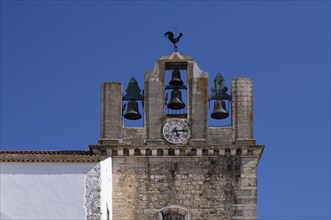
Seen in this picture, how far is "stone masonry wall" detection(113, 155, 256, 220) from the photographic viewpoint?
30875 mm

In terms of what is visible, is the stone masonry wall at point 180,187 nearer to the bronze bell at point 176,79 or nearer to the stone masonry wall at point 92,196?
the bronze bell at point 176,79

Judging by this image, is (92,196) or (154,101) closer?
(92,196)

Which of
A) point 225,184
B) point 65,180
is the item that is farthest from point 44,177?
point 225,184

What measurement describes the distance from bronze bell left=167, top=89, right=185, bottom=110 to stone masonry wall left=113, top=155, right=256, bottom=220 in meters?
1.92

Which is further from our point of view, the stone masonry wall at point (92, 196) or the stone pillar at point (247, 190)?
the stone pillar at point (247, 190)

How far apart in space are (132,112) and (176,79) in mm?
1935

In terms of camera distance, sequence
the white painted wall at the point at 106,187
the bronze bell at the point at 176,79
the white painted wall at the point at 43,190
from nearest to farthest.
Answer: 1. the white painted wall at the point at 43,190
2. the white painted wall at the point at 106,187
3. the bronze bell at the point at 176,79

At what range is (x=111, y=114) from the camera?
105ft

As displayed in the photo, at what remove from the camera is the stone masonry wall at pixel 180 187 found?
101ft

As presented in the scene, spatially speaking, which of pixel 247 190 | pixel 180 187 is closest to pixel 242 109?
pixel 247 190

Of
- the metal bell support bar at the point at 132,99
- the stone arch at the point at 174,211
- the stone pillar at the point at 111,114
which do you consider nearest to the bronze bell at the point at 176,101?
the metal bell support bar at the point at 132,99

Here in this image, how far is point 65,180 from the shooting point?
27.8 m

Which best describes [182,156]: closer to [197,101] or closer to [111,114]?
[197,101]

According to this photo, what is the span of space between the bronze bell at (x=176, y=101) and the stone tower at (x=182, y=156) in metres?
0.24
